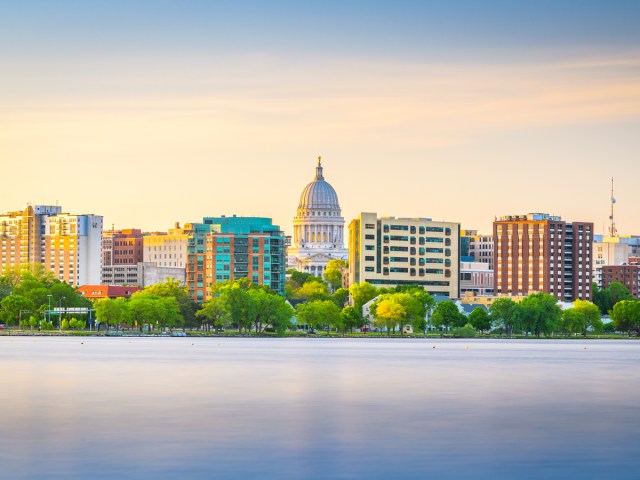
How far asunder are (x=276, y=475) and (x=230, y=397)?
2592 cm

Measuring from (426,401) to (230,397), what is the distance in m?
→ 8.76

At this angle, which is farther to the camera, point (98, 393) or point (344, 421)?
point (98, 393)

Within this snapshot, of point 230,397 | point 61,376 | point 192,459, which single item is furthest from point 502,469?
point 61,376

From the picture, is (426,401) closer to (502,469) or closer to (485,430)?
(485,430)

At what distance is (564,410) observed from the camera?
192 ft

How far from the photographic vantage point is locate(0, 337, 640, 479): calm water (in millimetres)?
39844

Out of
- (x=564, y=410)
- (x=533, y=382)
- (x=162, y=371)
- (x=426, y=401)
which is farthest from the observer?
(x=162, y=371)

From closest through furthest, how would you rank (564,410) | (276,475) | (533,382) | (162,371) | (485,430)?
(276,475), (485,430), (564,410), (533,382), (162,371)

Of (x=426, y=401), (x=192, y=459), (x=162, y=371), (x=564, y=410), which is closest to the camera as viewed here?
(x=192, y=459)

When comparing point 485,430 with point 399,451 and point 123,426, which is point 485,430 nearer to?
point 399,451

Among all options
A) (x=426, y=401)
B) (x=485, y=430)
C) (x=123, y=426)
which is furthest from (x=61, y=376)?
(x=485, y=430)

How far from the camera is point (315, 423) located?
51500 mm

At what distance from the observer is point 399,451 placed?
43312 mm

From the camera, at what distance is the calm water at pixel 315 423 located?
3984 cm
